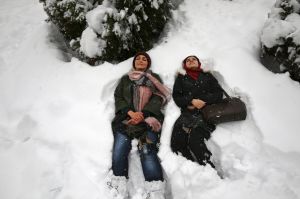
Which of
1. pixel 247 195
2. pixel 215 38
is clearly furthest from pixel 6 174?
pixel 215 38

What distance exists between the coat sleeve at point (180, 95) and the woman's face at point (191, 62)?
0.23 meters

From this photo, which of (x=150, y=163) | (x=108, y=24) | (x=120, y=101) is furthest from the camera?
(x=108, y=24)

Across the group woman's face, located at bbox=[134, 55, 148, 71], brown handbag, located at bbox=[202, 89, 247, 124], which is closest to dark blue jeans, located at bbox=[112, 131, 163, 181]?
brown handbag, located at bbox=[202, 89, 247, 124]

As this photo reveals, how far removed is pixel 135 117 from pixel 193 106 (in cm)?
93

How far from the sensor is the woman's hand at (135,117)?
185 inches

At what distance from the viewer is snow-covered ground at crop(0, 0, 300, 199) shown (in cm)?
436

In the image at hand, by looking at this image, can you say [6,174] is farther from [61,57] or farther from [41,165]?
[61,57]

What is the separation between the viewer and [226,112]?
15.2ft

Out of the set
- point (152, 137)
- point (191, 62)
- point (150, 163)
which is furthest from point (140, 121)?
point (191, 62)

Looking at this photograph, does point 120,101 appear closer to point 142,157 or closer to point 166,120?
point 166,120

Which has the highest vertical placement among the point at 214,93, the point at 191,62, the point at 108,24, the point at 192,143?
the point at 108,24

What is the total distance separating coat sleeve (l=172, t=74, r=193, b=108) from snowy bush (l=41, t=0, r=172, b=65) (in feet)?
4.04

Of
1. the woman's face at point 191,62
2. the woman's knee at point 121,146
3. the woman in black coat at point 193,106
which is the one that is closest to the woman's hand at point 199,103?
the woman in black coat at point 193,106

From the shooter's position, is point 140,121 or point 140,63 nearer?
point 140,121
